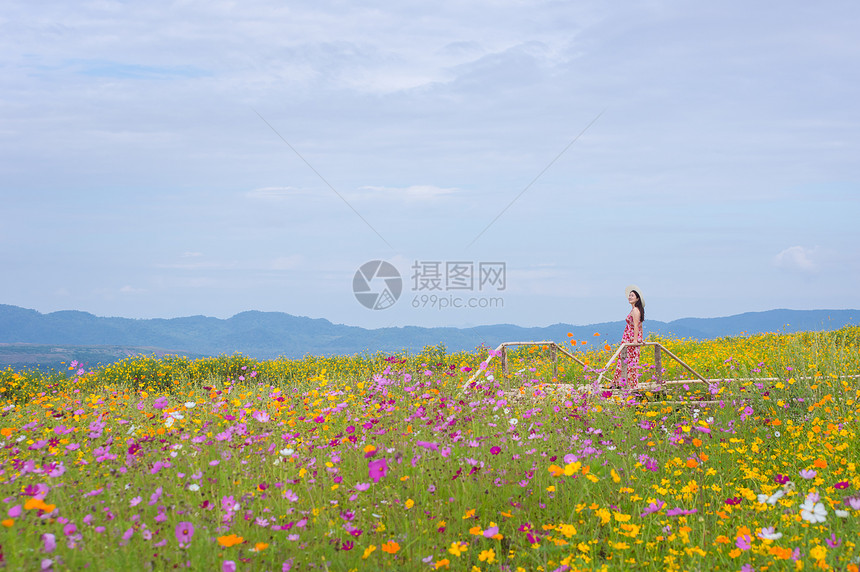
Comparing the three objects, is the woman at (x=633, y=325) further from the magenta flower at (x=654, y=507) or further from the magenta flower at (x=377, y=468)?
the magenta flower at (x=377, y=468)

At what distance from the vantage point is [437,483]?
15.6 ft

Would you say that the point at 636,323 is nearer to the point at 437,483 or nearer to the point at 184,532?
the point at 437,483

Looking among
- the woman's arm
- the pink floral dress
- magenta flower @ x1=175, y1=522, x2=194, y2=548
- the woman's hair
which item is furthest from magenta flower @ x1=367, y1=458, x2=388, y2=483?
the woman's hair

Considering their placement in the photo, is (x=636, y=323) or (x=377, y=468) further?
(x=636, y=323)

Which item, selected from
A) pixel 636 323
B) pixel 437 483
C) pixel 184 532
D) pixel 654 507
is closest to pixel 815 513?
pixel 654 507

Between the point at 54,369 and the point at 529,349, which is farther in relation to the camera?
the point at 529,349

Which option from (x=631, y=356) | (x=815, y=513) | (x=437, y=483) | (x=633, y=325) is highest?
(x=633, y=325)

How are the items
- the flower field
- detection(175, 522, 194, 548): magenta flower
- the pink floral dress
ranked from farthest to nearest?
the pink floral dress
the flower field
detection(175, 522, 194, 548): magenta flower

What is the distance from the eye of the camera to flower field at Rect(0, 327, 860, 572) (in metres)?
3.75

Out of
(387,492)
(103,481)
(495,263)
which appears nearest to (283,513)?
(387,492)

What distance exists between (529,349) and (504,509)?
12.0m

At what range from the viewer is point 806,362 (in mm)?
8992

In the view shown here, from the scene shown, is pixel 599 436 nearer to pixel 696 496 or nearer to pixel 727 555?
pixel 696 496

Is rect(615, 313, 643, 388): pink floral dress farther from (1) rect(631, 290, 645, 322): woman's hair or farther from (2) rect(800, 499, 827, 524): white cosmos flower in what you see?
(2) rect(800, 499, 827, 524): white cosmos flower
